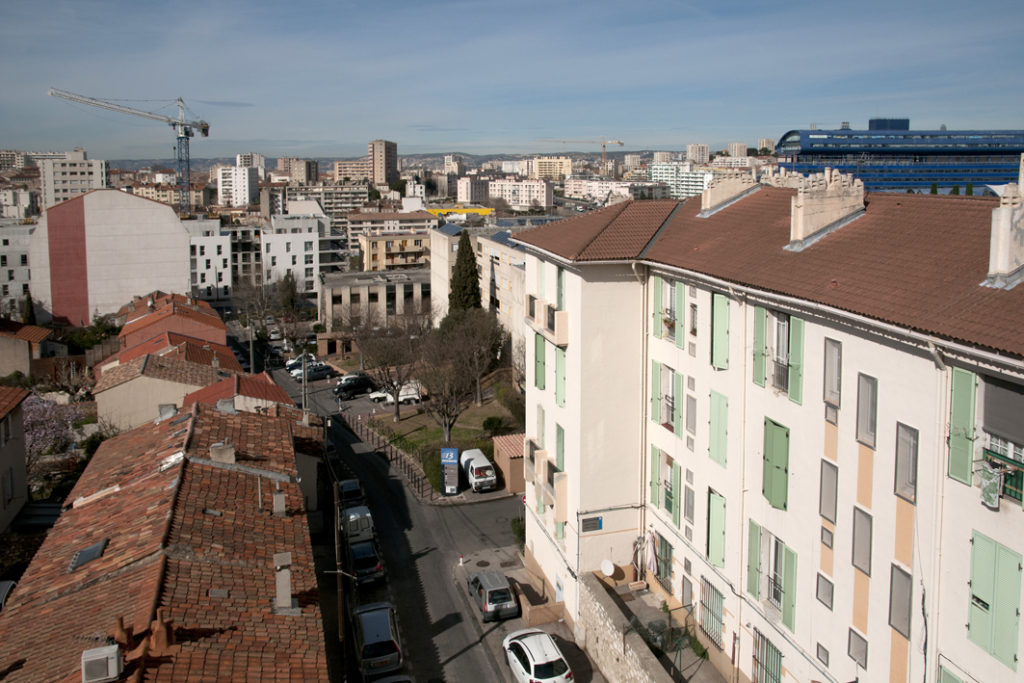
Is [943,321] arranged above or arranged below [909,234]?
below

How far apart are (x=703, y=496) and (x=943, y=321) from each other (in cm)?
760

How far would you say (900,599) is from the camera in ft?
38.0

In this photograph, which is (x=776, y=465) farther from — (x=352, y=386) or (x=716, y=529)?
(x=352, y=386)

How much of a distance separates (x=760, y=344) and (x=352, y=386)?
36.3 metres

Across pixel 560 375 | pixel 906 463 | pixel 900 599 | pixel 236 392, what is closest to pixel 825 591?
pixel 900 599

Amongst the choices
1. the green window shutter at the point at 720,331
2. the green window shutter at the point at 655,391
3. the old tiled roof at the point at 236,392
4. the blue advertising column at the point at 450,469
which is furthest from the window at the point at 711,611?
the old tiled roof at the point at 236,392

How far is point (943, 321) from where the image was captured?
10461 mm

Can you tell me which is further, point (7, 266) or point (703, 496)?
point (7, 266)

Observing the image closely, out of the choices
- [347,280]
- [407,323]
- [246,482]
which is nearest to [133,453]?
[246,482]

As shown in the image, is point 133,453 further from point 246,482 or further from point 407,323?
point 407,323

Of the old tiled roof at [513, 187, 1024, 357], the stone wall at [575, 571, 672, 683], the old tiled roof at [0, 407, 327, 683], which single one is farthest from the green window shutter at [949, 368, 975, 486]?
the old tiled roof at [0, 407, 327, 683]

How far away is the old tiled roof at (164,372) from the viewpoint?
32.5 meters

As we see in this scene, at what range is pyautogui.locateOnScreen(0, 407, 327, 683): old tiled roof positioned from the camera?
12.8 m

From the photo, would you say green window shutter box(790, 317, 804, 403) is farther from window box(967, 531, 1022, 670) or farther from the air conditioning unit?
the air conditioning unit
